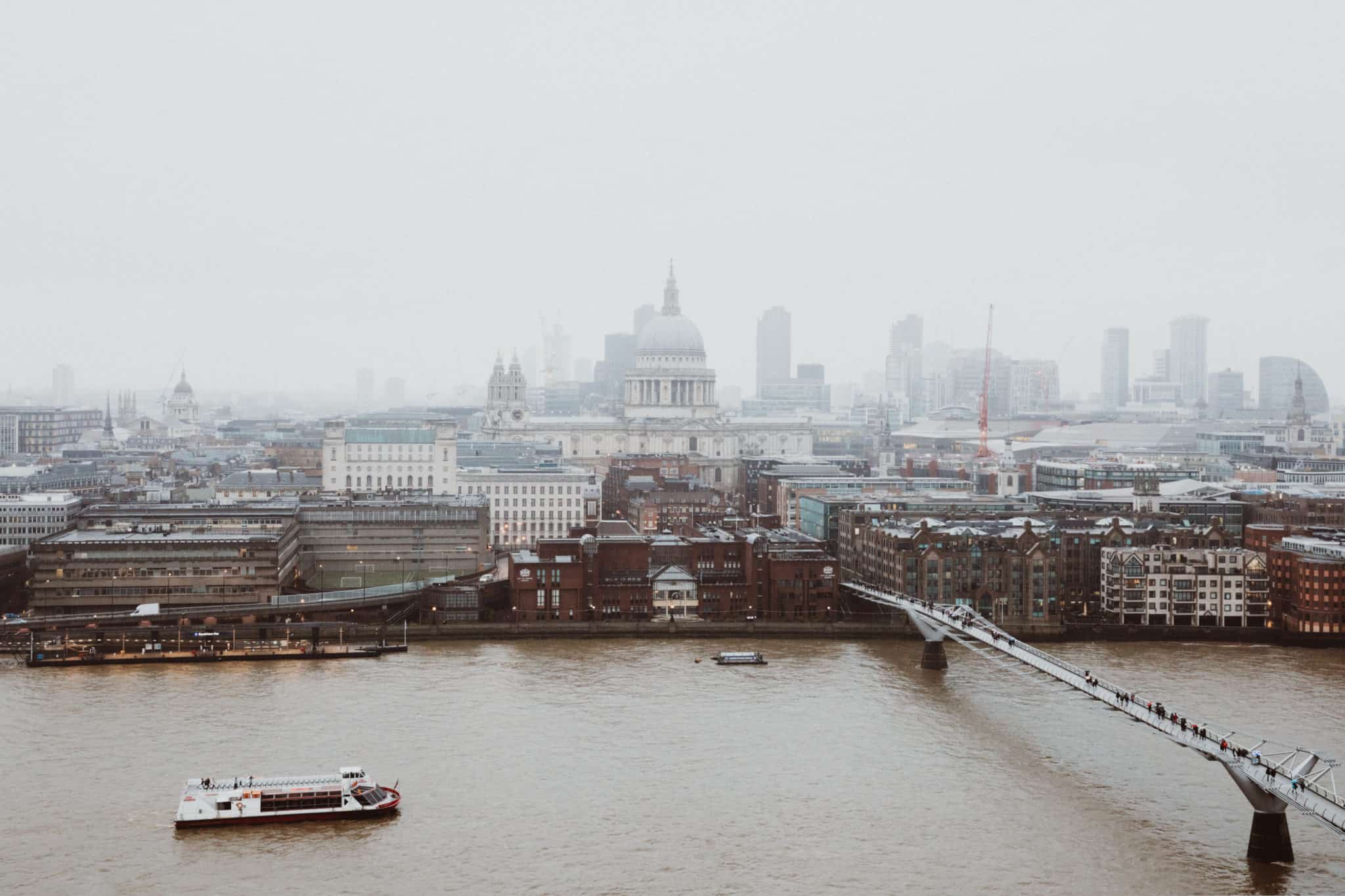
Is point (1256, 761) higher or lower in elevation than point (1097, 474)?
lower

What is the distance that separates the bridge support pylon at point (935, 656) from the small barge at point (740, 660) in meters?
3.60

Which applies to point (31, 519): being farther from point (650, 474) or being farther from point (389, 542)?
point (650, 474)

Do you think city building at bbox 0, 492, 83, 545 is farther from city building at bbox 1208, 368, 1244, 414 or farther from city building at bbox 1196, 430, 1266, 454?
city building at bbox 1208, 368, 1244, 414

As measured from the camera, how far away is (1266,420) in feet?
509

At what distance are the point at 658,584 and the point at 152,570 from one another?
1317cm

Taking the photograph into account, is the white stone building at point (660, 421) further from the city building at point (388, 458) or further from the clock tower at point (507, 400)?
the city building at point (388, 458)

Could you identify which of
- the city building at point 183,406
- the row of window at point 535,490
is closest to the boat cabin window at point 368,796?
the row of window at point 535,490

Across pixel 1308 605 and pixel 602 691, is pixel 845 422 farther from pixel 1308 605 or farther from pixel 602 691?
pixel 602 691

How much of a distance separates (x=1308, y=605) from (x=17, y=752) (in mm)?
30569

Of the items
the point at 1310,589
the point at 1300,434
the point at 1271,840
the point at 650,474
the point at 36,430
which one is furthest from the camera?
the point at 36,430

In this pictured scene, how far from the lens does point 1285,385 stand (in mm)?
188375

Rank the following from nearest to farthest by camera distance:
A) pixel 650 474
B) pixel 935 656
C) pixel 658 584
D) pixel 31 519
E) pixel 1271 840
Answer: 1. pixel 1271 840
2. pixel 935 656
3. pixel 658 584
4. pixel 31 519
5. pixel 650 474

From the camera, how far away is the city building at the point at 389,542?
50.5m

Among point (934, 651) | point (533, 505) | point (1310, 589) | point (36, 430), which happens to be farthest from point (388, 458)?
point (36, 430)
